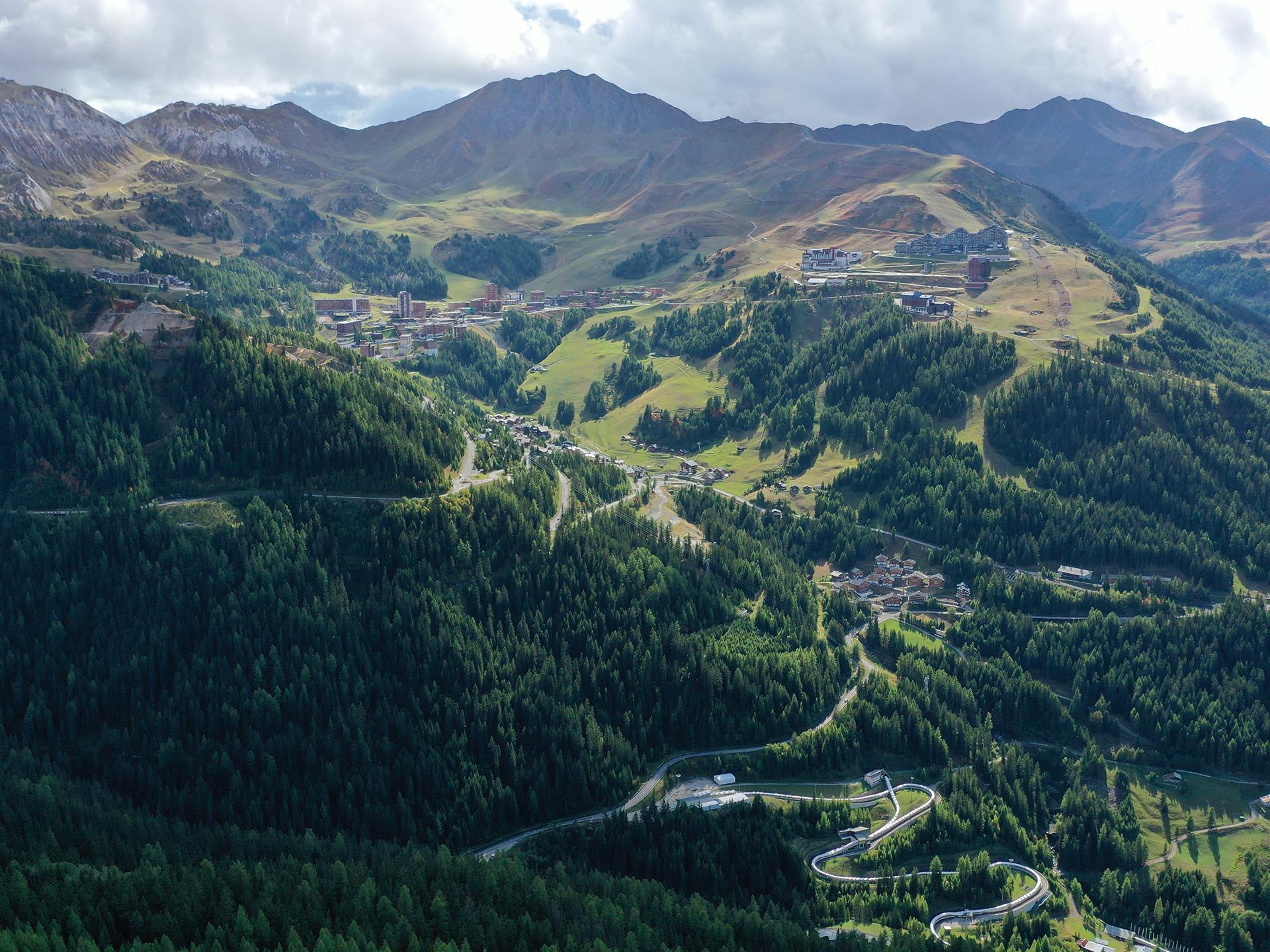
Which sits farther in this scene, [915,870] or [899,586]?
[899,586]

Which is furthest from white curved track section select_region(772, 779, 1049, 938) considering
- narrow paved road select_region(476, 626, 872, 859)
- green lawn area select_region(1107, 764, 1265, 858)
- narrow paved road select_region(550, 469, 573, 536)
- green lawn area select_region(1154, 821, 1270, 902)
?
narrow paved road select_region(550, 469, 573, 536)

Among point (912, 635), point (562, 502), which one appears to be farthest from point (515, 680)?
point (912, 635)

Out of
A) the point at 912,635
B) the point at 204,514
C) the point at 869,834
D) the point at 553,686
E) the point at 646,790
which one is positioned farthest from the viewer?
the point at 912,635

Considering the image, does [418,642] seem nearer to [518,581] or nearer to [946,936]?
[518,581]

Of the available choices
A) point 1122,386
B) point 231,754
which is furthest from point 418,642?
point 1122,386

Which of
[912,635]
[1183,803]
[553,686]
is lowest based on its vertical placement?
[1183,803]

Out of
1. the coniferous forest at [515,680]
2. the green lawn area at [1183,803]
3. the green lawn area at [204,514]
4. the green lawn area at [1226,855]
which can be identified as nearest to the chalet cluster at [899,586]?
the coniferous forest at [515,680]

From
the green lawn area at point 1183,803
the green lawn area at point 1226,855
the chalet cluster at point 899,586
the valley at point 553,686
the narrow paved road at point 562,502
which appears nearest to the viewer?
the valley at point 553,686

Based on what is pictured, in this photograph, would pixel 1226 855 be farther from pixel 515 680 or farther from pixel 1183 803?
pixel 515 680

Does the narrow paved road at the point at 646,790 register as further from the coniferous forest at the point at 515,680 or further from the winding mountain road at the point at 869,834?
the coniferous forest at the point at 515,680
